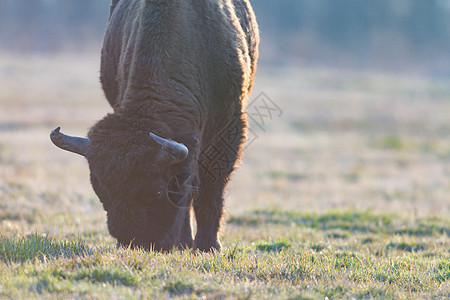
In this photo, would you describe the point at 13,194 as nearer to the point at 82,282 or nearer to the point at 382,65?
the point at 82,282

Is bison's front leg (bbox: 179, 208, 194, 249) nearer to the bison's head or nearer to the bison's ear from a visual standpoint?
the bison's head

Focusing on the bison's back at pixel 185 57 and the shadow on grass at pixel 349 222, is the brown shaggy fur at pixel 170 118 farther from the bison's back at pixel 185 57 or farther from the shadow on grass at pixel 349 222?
the shadow on grass at pixel 349 222

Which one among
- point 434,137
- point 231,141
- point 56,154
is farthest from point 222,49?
point 434,137

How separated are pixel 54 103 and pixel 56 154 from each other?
14.1 meters

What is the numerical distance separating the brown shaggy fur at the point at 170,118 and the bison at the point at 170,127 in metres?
0.01

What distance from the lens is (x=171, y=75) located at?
19.9 ft

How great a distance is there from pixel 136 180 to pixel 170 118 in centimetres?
93

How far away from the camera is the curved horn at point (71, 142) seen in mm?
5488

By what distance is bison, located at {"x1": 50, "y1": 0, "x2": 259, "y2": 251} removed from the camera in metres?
5.18

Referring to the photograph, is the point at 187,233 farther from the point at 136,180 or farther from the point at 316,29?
the point at 316,29

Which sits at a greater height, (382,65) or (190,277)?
(382,65)

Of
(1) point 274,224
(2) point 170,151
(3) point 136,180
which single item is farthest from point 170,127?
(1) point 274,224

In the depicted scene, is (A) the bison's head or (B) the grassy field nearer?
(B) the grassy field

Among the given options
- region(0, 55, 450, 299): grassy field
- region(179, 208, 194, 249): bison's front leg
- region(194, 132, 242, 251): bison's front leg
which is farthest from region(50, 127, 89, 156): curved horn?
region(179, 208, 194, 249): bison's front leg
